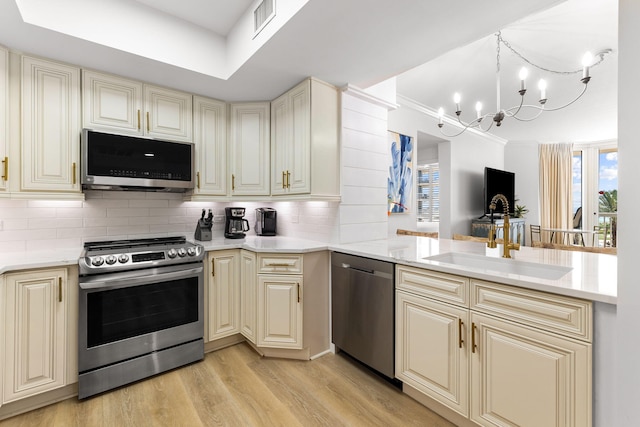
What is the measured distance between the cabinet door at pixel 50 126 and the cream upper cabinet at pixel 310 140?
1556 mm

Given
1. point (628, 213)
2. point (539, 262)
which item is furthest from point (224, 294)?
point (628, 213)

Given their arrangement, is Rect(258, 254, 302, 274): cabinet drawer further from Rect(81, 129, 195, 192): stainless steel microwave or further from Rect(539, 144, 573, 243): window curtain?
Rect(539, 144, 573, 243): window curtain

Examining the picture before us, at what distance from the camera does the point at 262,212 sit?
319cm

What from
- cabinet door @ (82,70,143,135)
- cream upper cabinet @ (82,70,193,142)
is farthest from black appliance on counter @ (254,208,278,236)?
cabinet door @ (82,70,143,135)

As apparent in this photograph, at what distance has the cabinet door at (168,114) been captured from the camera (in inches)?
96.7

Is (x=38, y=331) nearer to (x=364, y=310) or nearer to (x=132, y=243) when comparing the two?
(x=132, y=243)

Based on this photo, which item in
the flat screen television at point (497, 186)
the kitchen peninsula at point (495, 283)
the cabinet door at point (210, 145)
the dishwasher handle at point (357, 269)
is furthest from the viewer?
the flat screen television at point (497, 186)

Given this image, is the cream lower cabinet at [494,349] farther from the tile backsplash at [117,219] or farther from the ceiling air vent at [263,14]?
the ceiling air vent at [263,14]

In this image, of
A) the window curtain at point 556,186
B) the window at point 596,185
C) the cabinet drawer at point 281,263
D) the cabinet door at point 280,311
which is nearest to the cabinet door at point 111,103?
the cabinet drawer at point 281,263

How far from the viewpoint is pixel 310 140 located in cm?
241

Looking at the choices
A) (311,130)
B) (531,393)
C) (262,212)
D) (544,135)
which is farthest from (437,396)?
(544,135)

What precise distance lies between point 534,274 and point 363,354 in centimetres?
122

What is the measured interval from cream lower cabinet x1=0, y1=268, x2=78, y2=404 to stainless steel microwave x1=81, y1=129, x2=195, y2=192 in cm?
72

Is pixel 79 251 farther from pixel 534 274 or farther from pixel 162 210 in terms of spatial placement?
pixel 534 274
